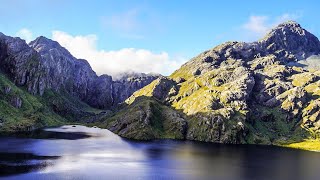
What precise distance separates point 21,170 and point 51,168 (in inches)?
592

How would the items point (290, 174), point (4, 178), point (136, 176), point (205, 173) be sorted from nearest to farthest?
point (4, 178)
point (136, 176)
point (205, 173)
point (290, 174)

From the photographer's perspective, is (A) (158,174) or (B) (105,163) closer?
(A) (158,174)

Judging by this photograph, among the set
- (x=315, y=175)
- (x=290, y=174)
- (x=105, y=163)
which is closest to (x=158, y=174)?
(x=105, y=163)

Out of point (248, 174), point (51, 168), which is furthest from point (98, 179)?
point (248, 174)

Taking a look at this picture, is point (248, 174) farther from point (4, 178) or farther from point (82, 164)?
point (4, 178)

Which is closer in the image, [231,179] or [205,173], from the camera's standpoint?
[231,179]

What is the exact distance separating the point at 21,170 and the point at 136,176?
52.1 meters

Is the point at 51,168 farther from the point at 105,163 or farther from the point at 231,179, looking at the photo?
the point at 231,179

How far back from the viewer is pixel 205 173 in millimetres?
183500

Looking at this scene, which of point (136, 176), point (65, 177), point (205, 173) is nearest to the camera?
point (65, 177)

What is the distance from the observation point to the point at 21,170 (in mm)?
158125

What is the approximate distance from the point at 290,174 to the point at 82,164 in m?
115

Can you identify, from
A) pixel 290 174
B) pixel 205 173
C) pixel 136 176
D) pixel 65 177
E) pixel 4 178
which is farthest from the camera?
pixel 290 174

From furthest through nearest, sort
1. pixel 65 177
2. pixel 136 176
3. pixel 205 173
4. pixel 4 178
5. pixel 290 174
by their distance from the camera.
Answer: pixel 290 174 → pixel 205 173 → pixel 136 176 → pixel 65 177 → pixel 4 178
